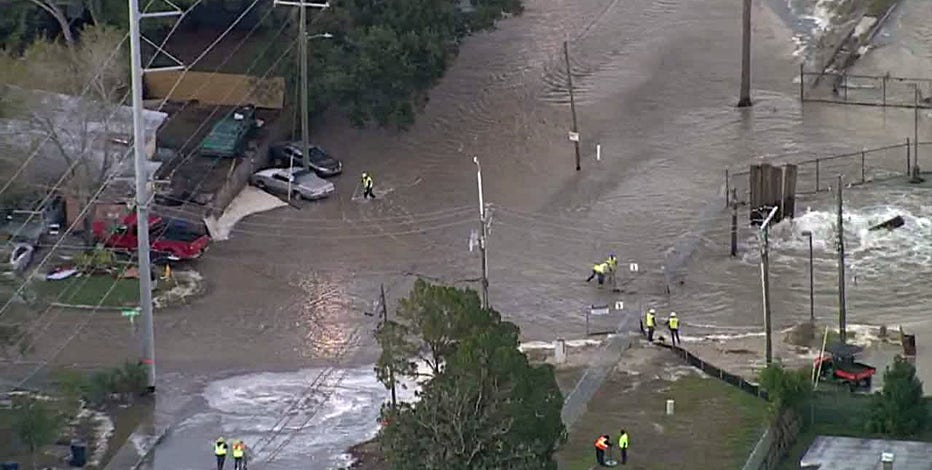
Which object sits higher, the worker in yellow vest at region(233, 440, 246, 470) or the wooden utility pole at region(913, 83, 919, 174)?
the wooden utility pole at region(913, 83, 919, 174)

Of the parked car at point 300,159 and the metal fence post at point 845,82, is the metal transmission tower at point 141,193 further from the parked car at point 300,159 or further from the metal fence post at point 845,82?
the metal fence post at point 845,82

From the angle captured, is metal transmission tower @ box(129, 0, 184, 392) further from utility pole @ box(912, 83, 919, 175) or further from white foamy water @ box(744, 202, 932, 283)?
utility pole @ box(912, 83, 919, 175)

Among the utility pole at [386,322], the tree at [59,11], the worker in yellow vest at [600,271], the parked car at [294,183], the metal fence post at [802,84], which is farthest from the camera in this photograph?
the metal fence post at [802,84]

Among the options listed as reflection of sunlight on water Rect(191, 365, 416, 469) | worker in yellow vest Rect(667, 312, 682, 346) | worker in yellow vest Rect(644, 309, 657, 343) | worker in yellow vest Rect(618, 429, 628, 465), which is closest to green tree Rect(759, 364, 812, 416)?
worker in yellow vest Rect(618, 429, 628, 465)

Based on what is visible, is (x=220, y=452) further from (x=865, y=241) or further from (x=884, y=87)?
(x=884, y=87)

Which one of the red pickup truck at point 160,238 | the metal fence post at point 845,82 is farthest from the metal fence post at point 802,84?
the red pickup truck at point 160,238

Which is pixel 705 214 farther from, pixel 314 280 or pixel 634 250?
pixel 314 280

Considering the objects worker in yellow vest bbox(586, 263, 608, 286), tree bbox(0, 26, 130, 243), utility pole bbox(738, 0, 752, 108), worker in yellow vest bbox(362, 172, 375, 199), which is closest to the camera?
worker in yellow vest bbox(586, 263, 608, 286)
